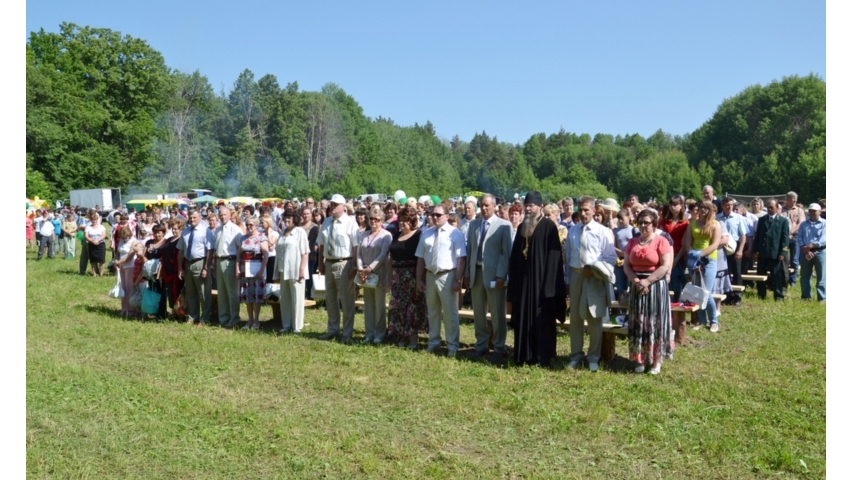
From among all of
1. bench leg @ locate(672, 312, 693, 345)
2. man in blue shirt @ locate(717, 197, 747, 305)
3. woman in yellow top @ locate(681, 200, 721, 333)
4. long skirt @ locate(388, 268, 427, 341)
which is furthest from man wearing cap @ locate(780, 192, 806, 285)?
long skirt @ locate(388, 268, 427, 341)

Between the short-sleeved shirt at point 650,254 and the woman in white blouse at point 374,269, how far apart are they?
3.05 metres

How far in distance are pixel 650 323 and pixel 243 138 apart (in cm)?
6015

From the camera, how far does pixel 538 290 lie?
7746 mm

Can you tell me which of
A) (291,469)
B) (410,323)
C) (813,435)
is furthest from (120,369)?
(813,435)

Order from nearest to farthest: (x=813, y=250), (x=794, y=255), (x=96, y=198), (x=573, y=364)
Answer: (x=573, y=364) < (x=813, y=250) < (x=794, y=255) < (x=96, y=198)

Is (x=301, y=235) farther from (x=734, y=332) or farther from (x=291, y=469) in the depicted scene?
(x=734, y=332)

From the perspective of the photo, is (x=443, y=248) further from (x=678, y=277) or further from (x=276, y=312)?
(x=276, y=312)

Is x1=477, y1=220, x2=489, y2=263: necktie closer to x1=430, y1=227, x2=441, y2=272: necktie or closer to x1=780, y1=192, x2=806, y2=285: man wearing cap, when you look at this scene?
x1=430, y1=227, x2=441, y2=272: necktie

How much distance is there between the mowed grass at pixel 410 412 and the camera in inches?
202

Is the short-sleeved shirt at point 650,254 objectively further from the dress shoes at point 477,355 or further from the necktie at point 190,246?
the necktie at point 190,246

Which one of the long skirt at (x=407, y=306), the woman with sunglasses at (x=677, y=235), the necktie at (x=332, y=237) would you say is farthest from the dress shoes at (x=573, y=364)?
the necktie at (x=332, y=237)

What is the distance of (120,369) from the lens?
812 centimetres

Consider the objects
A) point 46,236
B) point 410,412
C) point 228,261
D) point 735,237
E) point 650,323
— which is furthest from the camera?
point 46,236

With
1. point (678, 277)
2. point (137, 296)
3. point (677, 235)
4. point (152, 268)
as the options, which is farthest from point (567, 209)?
point (137, 296)
